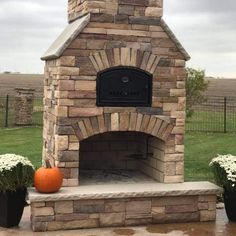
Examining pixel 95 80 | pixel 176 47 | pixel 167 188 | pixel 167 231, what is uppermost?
pixel 176 47

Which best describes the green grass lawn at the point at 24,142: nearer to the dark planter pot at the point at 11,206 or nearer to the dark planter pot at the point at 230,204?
the dark planter pot at the point at 11,206

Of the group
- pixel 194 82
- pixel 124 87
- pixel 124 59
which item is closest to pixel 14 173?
pixel 124 87

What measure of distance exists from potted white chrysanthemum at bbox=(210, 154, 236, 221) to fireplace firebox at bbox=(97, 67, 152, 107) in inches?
53.5

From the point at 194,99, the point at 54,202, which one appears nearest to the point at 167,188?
the point at 54,202

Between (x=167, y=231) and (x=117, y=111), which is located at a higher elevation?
(x=117, y=111)

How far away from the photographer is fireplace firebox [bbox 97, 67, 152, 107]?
23.6 feet

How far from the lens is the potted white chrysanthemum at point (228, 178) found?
7004 mm

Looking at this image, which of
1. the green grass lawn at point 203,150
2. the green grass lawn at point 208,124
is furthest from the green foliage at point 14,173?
the green grass lawn at point 208,124

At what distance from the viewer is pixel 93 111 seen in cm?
711

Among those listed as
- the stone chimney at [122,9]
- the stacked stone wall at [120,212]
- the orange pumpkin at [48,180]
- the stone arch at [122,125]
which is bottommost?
the stacked stone wall at [120,212]

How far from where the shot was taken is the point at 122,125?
7238 mm

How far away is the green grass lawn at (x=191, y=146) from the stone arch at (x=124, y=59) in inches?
116

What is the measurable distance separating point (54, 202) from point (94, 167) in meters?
2.16

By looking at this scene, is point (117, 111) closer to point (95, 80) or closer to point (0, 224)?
point (95, 80)
